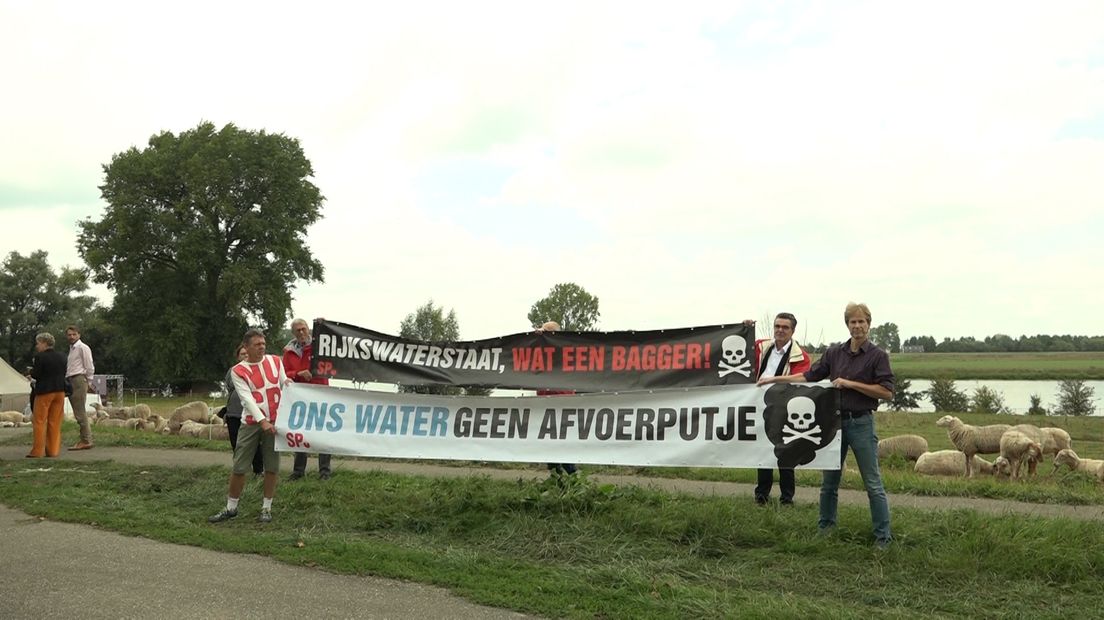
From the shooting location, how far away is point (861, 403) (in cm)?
642

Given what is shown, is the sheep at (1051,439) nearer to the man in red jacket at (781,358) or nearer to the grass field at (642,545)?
the grass field at (642,545)

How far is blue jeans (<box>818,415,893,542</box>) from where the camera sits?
6.19 meters

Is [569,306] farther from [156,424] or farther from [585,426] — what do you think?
[585,426]

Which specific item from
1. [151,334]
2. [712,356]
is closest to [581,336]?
[712,356]

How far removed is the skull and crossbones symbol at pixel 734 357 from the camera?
7.66m

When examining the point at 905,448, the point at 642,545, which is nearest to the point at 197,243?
the point at 905,448

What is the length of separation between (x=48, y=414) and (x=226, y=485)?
190 inches

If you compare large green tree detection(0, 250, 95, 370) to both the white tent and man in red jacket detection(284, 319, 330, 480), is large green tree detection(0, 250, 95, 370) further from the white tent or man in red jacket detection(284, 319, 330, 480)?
man in red jacket detection(284, 319, 330, 480)

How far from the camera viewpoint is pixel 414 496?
826cm

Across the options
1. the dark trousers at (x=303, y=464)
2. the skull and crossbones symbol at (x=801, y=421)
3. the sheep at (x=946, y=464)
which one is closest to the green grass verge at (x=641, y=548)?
the skull and crossbones symbol at (x=801, y=421)

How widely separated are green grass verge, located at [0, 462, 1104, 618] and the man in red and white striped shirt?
0.25m

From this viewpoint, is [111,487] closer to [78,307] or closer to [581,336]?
[581,336]

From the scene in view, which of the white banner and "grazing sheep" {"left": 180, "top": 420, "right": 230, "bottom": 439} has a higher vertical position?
the white banner

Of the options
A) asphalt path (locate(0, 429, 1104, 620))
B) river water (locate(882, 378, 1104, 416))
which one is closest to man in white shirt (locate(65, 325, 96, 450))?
asphalt path (locate(0, 429, 1104, 620))
